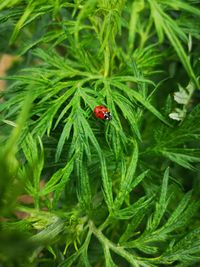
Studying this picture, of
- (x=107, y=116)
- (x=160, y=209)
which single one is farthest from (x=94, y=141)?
(x=160, y=209)

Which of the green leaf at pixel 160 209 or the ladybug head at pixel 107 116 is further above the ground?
the ladybug head at pixel 107 116

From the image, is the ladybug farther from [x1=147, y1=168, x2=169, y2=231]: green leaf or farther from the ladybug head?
[x1=147, y1=168, x2=169, y2=231]: green leaf

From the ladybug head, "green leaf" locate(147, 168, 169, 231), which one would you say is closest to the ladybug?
the ladybug head

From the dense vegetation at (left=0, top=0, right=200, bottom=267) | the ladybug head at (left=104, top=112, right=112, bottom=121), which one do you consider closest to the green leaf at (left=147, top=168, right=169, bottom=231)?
the dense vegetation at (left=0, top=0, right=200, bottom=267)

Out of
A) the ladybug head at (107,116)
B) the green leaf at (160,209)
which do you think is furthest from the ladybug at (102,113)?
the green leaf at (160,209)

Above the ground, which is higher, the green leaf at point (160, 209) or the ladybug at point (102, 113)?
the ladybug at point (102, 113)

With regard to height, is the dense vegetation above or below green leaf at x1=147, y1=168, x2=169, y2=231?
above

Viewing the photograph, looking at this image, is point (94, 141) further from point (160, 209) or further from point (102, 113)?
point (160, 209)

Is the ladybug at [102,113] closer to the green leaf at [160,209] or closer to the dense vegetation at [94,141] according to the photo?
the dense vegetation at [94,141]

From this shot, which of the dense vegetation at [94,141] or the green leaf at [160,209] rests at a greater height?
the dense vegetation at [94,141]

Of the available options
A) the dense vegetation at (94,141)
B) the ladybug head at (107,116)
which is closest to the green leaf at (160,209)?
the dense vegetation at (94,141)

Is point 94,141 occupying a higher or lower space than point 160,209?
higher

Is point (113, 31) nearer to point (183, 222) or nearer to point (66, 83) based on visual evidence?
point (66, 83)
